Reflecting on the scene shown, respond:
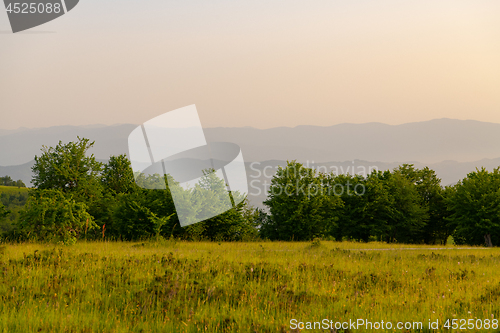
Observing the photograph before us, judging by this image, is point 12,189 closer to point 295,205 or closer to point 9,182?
point 9,182

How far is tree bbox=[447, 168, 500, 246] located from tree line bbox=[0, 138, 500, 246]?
0.12 m

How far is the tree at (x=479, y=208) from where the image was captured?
45.8 meters

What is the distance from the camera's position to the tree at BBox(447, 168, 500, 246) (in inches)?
1805

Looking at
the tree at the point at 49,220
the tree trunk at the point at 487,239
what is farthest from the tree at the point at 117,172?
the tree trunk at the point at 487,239

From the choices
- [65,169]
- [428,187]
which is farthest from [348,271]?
[428,187]

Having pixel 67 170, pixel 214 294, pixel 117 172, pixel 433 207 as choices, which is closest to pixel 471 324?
pixel 214 294

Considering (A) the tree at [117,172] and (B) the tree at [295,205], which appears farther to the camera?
(A) the tree at [117,172]

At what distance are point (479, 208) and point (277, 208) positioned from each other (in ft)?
83.7

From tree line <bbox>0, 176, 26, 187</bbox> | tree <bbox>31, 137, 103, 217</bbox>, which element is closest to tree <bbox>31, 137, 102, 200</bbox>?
tree <bbox>31, 137, 103, 217</bbox>

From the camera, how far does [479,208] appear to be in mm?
46844

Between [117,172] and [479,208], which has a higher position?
[117,172]

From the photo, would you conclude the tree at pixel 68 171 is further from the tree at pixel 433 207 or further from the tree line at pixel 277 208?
the tree at pixel 433 207

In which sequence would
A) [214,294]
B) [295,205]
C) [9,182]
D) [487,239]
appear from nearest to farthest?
[214,294] → [295,205] → [487,239] → [9,182]

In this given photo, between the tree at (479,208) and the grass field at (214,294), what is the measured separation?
38299 millimetres
